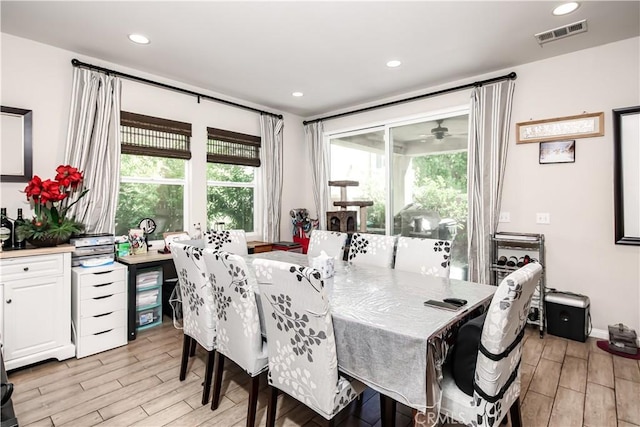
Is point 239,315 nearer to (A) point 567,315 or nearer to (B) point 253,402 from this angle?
(B) point 253,402

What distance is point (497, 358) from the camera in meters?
1.27

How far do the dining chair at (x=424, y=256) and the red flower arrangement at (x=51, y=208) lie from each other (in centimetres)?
276

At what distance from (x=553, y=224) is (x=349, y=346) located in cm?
284

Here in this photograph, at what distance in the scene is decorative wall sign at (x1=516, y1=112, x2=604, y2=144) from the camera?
9.82ft

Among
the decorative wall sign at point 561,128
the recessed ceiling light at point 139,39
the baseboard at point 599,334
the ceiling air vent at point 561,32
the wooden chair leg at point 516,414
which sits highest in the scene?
the recessed ceiling light at point 139,39

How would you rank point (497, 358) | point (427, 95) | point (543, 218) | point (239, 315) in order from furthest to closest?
point (427, 95) → point (543, 218) → point (239, 315) → point (497, 358)

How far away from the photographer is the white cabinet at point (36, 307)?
2375 mm

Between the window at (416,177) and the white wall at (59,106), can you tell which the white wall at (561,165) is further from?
the window at (416,177)

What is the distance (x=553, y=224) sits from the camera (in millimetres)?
3229

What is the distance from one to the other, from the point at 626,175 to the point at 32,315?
4997mm

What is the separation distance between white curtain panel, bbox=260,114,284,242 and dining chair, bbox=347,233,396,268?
6.54 feet

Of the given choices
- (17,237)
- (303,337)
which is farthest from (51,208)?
(303,337)

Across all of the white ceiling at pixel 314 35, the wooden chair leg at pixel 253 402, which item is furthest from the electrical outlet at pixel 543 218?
the wooden chair leg at pixel 253 402

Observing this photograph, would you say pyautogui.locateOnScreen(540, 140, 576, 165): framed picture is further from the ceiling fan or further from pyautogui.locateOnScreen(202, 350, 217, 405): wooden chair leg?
pyautogui.locateOnScreen(202, 350, 217, 405): wooden chair leg
